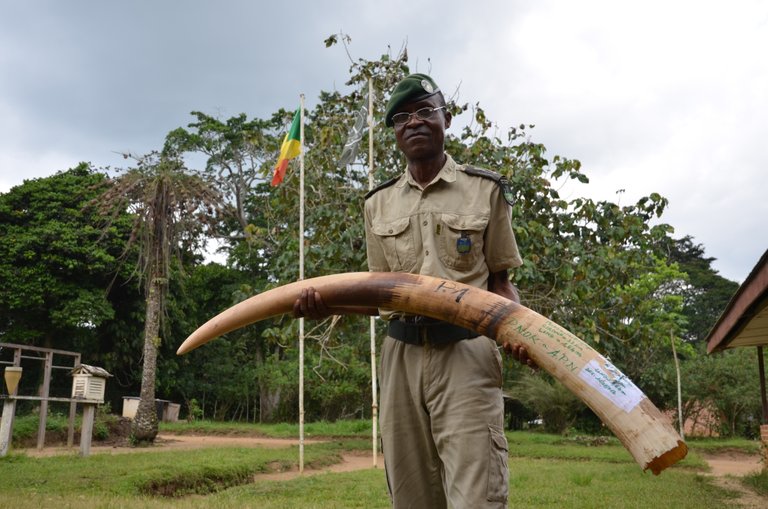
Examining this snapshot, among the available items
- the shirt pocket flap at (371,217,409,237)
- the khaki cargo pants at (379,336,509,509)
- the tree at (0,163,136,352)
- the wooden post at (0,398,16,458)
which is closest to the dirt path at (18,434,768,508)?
the wooden post at (0,398,16,458)

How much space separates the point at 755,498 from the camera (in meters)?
7.24

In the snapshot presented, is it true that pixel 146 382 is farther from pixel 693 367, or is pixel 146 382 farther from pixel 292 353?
pixel 693 367

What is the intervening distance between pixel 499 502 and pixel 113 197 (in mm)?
12279

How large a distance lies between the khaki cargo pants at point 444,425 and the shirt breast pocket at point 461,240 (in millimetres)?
294

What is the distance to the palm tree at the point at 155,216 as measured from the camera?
12.6m

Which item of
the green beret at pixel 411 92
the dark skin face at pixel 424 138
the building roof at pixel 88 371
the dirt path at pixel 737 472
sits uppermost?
the green beret at pixel 411 92

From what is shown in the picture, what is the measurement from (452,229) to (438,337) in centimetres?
39

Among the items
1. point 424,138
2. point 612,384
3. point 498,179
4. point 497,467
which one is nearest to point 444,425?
point 497,467

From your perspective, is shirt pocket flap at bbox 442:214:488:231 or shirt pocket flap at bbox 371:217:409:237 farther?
shirt pocket flap at bbox 371:217:409:237

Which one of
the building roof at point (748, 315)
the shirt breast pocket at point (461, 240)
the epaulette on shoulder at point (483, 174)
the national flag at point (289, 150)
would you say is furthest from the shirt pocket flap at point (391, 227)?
the national flag at point (289, 150)

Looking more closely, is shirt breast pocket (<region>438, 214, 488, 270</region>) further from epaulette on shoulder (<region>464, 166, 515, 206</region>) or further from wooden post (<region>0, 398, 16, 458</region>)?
wooden post (<region>0, 398, 16, 458</region>)

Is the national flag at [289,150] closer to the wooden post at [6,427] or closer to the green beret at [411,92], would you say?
the wooden post at [6,427]

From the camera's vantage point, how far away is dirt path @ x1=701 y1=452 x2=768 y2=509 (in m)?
6.92

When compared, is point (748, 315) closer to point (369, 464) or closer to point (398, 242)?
point (398, 242)
